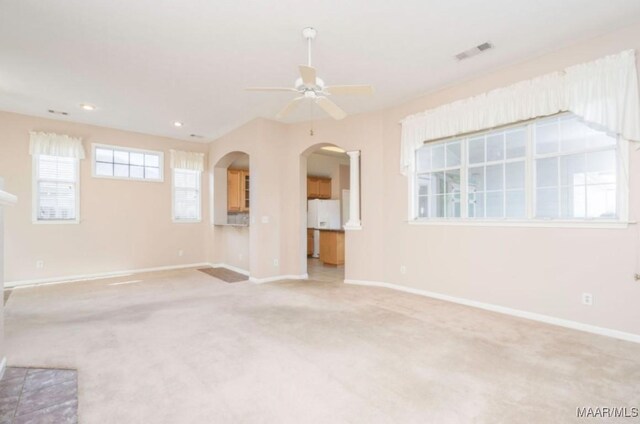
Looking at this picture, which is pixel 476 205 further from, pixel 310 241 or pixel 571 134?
pixel 310 241

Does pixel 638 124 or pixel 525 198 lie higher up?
pixel 638 124

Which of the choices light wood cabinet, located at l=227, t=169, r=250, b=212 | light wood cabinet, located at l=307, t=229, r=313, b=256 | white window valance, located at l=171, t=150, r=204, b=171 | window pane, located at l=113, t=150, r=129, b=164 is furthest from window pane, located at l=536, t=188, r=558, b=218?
window pane, located at l=113, t=150, r=129, b=164

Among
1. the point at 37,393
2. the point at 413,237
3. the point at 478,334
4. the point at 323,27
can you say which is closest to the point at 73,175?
the point at 37,393

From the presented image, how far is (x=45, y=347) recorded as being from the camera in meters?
2.76

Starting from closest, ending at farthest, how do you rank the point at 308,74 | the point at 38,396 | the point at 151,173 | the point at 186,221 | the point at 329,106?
1. the point at 38,396
2. the point at 308,74
3. the point at 329,106
4. the point at 151,173
5. the point at 186,221

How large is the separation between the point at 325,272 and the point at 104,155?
5.04 metres

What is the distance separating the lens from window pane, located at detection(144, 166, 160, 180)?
6613mm

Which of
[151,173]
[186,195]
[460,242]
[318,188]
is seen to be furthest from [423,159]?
[151,173]

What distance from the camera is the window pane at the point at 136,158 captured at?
6.43 m

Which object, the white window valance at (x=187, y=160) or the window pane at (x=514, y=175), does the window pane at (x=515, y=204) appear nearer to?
the window pane at (x=514, y=175)

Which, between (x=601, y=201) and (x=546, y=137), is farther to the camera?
(x=546, y=137)

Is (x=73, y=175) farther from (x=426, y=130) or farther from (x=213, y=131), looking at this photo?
(x=426, y=130)

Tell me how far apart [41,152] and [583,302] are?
26.7 ft

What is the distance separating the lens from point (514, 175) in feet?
12.2
